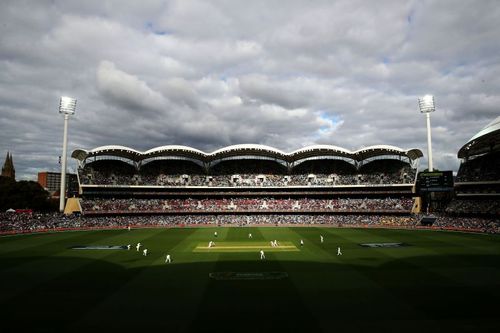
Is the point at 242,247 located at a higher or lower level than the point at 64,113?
lower

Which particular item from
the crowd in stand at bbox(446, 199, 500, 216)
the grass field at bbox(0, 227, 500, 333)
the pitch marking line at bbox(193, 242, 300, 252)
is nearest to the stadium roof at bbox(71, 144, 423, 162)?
the crowd in stand at bbox(446, 199, 500, 216)

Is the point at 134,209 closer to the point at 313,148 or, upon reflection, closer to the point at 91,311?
the point at 313,148

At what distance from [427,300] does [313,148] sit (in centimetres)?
4913

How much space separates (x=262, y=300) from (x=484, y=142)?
5278cm

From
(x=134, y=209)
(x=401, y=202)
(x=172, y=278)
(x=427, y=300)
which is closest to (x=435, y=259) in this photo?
(x=427, y=300)

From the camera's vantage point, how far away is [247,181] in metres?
68.8

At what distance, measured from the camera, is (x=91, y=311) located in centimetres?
1381

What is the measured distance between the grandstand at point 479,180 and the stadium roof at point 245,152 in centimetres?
835

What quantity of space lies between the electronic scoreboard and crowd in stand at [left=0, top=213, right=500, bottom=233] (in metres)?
4.68

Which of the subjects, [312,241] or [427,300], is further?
[312,241]

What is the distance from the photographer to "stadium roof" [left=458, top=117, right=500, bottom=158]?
4478cm

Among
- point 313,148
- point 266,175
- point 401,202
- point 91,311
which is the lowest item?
point 91,311

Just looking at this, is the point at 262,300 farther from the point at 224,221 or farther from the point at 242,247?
the point at 224,221

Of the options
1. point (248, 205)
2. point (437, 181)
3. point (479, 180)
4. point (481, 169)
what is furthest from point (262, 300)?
point (481, 169)
